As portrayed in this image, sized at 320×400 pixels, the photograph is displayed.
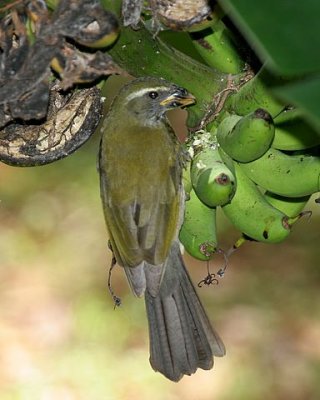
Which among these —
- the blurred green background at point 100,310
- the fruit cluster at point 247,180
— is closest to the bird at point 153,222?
the fruit cluster at point 247,180

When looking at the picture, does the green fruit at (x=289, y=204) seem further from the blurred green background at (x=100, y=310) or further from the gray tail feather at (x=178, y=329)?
the blurred green background at (x=100, y=310)

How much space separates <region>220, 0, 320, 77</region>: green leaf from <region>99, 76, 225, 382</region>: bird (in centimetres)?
86

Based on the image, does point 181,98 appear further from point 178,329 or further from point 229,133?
point 178,329

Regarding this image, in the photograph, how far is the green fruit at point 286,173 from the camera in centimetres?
174

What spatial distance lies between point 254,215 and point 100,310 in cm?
243

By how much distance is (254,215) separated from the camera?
179cm

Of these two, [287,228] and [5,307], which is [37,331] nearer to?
[5,307]

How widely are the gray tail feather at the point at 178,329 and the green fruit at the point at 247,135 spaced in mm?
448

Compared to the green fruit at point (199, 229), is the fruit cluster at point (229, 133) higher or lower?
higher

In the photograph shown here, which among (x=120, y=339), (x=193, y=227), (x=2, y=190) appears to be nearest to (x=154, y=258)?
(x=193, y=227)

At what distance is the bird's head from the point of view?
173 centimetres

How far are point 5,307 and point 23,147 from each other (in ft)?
8.21

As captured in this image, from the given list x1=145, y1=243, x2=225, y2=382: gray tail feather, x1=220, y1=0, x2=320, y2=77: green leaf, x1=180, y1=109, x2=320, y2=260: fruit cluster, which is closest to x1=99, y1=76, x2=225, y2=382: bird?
x1=145, y1=243, x2=225, y2=382: gray tail feather

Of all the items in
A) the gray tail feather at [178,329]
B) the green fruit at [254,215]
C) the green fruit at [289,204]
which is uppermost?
the green fruit at [254,215]
